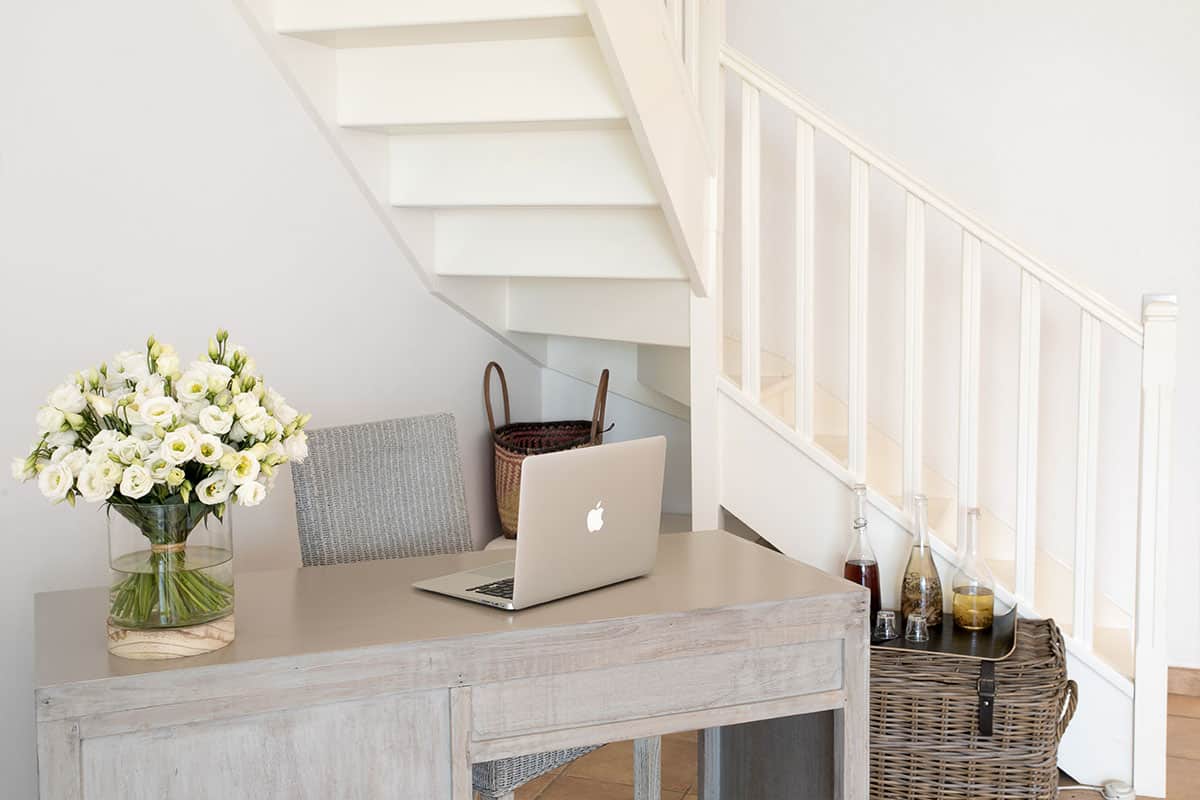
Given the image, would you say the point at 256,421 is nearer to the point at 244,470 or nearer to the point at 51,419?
the point at 244,470

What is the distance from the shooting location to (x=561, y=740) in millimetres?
1703

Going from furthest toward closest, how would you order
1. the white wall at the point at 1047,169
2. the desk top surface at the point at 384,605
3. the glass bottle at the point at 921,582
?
the white wall at the point at 1047,169 < the glass bottle at the point at 921,582 < the desk top surface at the point at 384,605

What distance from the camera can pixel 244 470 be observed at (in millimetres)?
1514

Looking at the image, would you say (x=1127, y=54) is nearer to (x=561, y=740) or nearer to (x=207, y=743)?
(x=561, y=740)

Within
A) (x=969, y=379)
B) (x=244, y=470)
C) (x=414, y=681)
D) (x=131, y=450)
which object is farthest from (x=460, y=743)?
(x=969, y=379)

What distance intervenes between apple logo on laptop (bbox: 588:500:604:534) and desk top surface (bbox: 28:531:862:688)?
0.11 m

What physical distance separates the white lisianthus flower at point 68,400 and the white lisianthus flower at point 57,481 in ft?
0.24

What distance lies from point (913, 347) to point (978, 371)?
0.54ft

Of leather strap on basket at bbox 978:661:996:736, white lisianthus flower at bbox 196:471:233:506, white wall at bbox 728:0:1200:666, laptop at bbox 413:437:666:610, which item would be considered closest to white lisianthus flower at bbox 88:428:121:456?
white lisianthus flower at bbox 196:471:233:506

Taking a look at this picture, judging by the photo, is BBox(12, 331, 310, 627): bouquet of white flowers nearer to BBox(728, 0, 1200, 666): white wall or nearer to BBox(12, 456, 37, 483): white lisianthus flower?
BBox(12, 456, 37, 483): white lisianthus flower

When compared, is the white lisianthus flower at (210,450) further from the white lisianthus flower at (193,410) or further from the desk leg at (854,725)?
the desk leg at (854,725)

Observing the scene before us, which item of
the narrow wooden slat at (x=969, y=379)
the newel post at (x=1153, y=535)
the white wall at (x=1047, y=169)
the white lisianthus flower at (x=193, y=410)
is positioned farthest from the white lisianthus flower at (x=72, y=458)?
the white wall at (x=1047, y=169)

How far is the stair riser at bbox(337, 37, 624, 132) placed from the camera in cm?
263

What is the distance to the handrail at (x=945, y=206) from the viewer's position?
2797 mm
